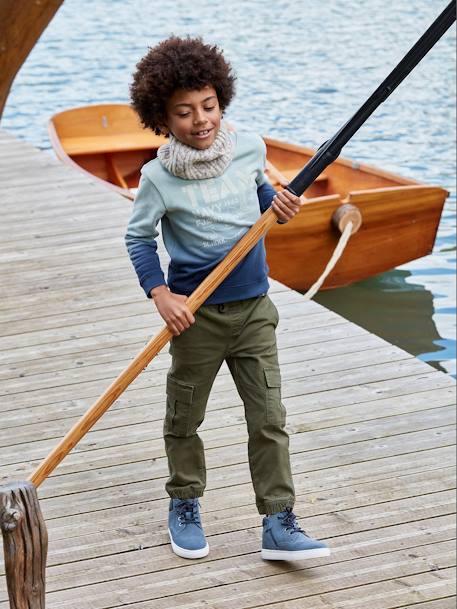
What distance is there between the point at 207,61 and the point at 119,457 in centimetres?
149

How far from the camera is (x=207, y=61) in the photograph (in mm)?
2699

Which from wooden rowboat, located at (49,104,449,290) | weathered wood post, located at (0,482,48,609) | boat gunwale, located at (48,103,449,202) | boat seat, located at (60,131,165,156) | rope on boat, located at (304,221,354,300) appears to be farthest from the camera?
boat seat, located at (60,131,165,156)

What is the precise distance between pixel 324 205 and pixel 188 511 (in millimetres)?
4150

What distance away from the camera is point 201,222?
277 cm


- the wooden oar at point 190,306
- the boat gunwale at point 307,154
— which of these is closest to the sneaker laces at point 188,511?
the wooden oar at point 190,306

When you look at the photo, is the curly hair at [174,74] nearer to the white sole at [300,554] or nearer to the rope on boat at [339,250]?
the white sole at [300,554]

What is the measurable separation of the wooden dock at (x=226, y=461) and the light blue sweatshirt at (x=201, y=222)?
0.77 meters

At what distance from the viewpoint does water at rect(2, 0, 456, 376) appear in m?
8.09

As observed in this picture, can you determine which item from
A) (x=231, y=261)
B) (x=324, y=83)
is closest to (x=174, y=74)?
(x=231, y=261)

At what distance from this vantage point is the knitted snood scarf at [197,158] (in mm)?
2730

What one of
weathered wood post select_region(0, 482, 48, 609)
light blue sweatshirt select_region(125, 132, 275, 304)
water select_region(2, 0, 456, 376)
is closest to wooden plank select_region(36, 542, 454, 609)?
weathered wood post select_region(0, 482, 48, 609)

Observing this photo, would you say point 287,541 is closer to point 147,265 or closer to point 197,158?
point 147,265

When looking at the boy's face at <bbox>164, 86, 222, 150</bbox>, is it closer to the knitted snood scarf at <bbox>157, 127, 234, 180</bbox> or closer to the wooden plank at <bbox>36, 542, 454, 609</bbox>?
the knitted snood scarf at <bbox>157, 127, 234, 180</bbox>

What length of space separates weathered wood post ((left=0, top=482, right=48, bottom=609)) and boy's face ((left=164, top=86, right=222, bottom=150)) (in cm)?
95
